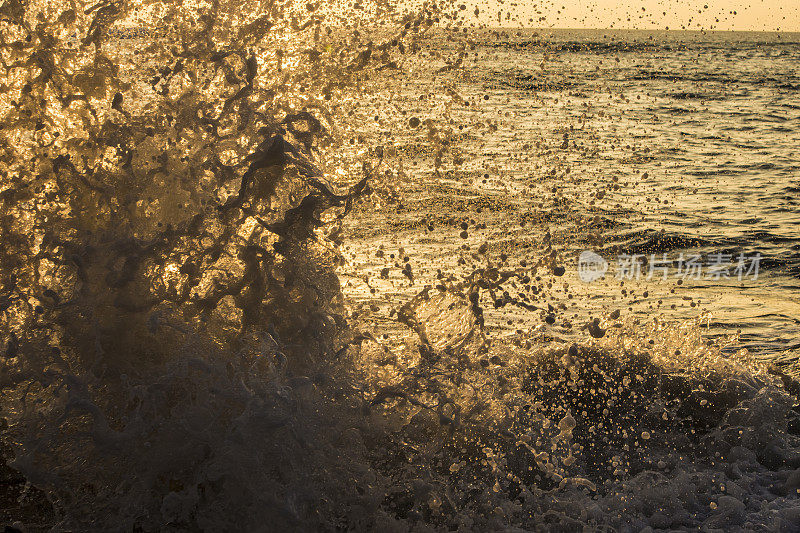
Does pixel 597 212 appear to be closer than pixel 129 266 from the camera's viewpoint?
No

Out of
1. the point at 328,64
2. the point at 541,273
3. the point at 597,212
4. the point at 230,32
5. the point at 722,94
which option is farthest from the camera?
the point at 722,94

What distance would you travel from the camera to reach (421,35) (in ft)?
17.5

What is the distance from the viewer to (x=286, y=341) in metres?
4.02

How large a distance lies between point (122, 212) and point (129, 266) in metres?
0.41

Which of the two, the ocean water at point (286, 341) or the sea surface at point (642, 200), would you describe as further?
the sea surface at point (642, 200)

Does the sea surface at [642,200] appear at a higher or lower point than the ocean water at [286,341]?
higher

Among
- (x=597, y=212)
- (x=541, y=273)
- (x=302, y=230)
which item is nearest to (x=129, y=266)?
(x=302, y=230)

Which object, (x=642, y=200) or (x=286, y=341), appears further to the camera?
(x=642, y=200)

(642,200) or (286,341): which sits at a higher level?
(642,200)

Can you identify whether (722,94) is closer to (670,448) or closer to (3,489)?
(670,448)

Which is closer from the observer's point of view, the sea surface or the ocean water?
the ocean water

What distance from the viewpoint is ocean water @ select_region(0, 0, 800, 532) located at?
3277 millimetres

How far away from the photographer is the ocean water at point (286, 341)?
3277 mm

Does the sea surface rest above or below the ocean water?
above
